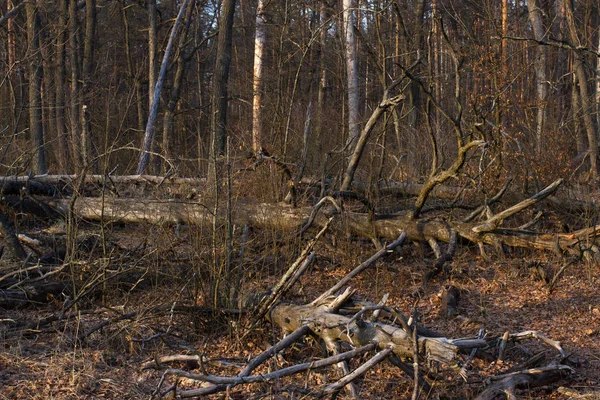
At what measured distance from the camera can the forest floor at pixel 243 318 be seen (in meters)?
4.51

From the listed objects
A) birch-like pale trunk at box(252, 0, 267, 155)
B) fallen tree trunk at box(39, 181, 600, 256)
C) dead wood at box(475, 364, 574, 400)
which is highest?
birch-like pale trunk at box(252, 0, 267, 155)

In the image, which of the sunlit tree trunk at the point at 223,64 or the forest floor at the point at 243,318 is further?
the sunlit tree trunk at the point at 223,64

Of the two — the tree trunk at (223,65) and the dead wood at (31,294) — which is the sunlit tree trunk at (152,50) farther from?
the dead wood at (31,294)

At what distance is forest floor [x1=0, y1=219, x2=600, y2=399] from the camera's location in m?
4.51

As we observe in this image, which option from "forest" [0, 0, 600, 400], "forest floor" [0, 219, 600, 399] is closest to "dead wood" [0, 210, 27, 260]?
"forest" [0, 0, 600, 400]

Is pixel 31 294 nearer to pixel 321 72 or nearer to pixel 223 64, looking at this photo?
Answer: pixel 223 64

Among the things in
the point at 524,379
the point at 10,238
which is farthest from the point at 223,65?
the point at 524,379

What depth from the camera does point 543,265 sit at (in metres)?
7.44

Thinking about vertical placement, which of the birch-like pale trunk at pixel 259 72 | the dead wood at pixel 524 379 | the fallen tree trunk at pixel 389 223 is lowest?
the dead wood at pixel 524 379

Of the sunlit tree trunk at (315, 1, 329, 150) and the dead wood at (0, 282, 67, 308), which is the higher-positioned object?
the sunlit tree trunk at (315, 1, 329, 150)

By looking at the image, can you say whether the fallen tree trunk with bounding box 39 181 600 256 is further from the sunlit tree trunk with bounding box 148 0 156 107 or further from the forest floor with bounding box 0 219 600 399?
the sunlit tree trunk with bounding box 148 0 156 107

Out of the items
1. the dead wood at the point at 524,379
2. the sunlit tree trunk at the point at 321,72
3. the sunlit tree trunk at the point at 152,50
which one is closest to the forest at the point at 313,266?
the dead wood at the point at 524,379

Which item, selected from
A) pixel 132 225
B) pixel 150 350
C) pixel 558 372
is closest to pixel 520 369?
pixel 558 372

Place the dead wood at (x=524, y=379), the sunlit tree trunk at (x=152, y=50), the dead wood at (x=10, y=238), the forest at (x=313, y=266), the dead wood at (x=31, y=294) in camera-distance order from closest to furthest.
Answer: the dead wood at (x=524, y=379)
the forest at (x=313, y=266)
the dead wood at (x=31, y=294)
the dead wood at (x=10, y=238)
the sunlit tree trunk at (x=152, y=50)
